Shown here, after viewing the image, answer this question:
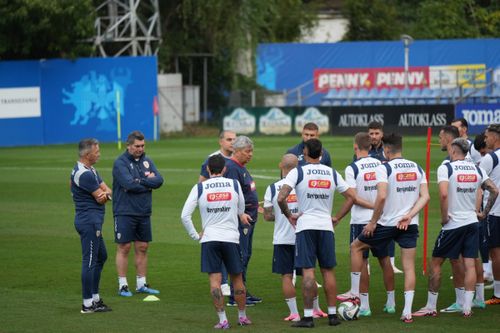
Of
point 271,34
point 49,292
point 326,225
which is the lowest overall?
point 49,292

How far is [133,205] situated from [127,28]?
39803mm

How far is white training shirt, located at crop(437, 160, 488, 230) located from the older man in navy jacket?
410 cm

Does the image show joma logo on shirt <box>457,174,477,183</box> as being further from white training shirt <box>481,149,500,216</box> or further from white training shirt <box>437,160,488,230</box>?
white training shirt <box>481,149,500,216</box>

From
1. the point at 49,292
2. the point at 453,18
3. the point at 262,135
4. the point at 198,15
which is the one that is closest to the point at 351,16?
the point at 453,18

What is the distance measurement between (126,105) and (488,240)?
37129 mm

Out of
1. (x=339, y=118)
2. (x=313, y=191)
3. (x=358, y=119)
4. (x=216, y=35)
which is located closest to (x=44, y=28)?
(x=216, y=35)

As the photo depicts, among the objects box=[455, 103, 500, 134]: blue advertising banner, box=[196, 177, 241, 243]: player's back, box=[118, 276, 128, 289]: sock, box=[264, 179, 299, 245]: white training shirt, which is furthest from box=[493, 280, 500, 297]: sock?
box=[455, 103, 500, 134]: blue advertising banner

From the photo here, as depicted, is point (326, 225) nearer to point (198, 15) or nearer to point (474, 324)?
point (474, 324)

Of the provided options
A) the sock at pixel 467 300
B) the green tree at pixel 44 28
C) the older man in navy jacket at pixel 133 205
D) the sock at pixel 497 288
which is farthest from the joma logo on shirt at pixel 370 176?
the green tree at pixel 44 28

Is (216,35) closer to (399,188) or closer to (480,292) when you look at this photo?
(480,292)

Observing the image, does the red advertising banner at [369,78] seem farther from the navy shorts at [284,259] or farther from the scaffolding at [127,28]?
the navy shorts at [284,259]

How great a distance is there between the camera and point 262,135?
157 ft

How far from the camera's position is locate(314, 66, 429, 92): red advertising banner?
5353 cm

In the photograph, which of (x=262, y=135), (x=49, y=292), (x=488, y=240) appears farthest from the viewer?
(x=262, y=135)
